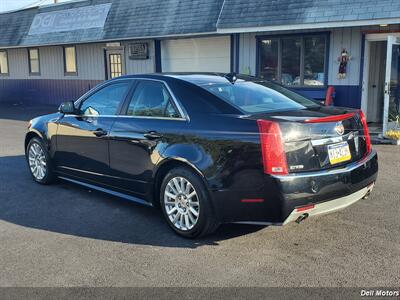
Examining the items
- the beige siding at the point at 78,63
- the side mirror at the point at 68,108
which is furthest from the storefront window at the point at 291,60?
the side mirror at the point at 68,108

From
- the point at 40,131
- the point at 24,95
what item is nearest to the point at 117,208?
the point at 40,131

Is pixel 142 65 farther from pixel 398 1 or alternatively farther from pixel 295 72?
pixel 398 1

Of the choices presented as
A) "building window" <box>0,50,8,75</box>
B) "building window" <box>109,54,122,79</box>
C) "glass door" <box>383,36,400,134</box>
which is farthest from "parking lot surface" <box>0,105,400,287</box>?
"building window" <box>0,50,8,75</box>

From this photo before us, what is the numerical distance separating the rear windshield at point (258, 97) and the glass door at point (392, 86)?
5.74 m

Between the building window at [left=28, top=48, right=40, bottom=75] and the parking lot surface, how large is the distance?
58.6ft

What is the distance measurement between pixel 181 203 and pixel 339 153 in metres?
1.61

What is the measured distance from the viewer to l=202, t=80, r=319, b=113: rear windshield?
4.65 meters

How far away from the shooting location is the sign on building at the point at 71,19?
1806 centimetres

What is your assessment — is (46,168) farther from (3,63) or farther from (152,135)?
(3,63)

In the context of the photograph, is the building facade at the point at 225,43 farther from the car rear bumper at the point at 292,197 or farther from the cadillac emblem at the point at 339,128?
the car rear bumper at the point at 292,197

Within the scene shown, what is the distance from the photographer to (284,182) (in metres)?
3.96

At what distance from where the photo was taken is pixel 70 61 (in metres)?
20.9

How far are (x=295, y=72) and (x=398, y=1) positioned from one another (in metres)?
3.67

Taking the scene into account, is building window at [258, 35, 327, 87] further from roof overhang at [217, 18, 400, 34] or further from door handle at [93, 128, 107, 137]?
door handle at [93, 128, 107, 137]
